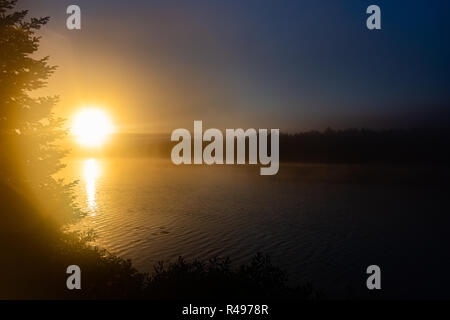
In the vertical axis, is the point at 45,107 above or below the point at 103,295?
above

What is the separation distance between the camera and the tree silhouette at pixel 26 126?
1258cm

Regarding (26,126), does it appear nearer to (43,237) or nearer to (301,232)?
(43,237)

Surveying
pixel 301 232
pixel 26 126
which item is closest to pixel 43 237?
pixel 26 126

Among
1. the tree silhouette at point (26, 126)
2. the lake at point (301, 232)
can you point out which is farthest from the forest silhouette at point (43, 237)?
the lake at point (301, 232)

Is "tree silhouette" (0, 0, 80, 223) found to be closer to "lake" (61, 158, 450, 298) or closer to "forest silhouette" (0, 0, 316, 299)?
"forest silhouette" (0, 0, 316, 299)

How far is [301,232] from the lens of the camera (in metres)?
25.2

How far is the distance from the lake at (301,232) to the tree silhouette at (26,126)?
727 cm

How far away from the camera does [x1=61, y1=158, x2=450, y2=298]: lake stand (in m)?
17.6

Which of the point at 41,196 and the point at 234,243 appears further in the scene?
the point at 234,243

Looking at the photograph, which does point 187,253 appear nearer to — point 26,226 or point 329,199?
point 26,226

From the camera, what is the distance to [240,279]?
378 inches

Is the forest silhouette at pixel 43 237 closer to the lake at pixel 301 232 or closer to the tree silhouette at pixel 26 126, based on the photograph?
the tree silhouette at pixel 26 126
